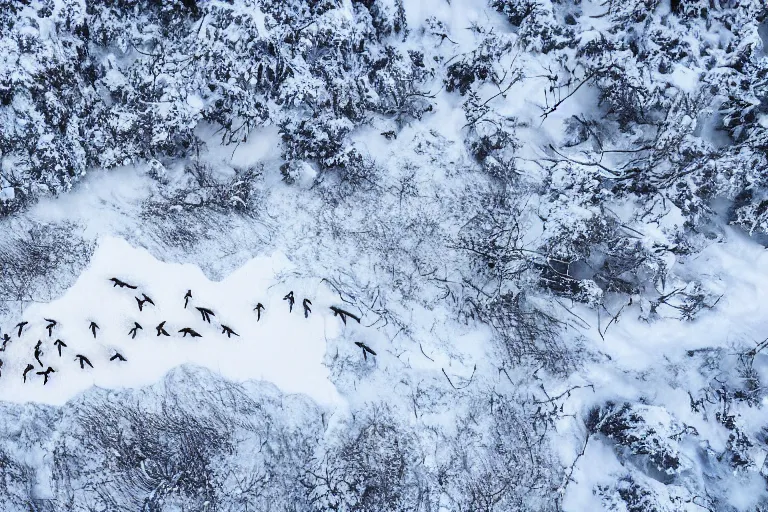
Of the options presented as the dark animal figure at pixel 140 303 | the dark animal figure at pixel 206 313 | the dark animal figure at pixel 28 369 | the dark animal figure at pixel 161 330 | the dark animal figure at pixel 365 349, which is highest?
the dark animal figure at pixel 365 349

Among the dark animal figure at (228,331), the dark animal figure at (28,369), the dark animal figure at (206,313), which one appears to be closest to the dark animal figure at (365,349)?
the dark animal figure at (228,331)

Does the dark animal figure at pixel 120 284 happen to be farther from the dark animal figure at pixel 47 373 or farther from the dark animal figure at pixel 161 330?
the dark animal figure at pixel 47 373

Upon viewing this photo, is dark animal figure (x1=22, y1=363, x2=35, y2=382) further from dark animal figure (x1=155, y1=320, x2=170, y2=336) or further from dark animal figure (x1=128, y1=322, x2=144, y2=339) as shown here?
dark animal figure (x1=155, y1=320, x2=170, y2=336)

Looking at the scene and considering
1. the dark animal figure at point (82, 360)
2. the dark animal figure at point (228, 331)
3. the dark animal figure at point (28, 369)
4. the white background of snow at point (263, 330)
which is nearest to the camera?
the dark animal figure at point (28, 369)

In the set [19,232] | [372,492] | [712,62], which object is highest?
[712,62]

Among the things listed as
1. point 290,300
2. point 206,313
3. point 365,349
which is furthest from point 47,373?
point 365,349

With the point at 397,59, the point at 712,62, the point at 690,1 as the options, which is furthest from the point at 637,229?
the point at 397,59

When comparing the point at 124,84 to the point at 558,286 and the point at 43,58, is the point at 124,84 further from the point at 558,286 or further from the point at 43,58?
the point at 558,286

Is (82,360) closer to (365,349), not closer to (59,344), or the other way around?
(59,344)

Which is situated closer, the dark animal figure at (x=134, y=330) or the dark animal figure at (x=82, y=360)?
the dark animal figure at (x=82, y=360)
